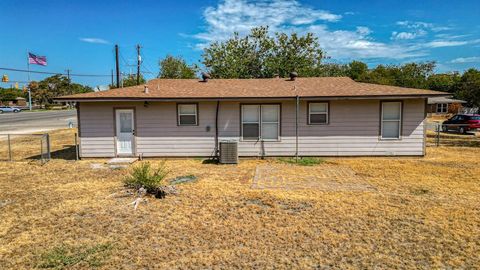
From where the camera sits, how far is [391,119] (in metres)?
12.3

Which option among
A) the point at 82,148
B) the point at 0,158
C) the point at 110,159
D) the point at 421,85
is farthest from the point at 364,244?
Answer: the point at 421,85

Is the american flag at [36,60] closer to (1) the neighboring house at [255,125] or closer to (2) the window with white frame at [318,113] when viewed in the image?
(1) the neighboring house at [255,125]

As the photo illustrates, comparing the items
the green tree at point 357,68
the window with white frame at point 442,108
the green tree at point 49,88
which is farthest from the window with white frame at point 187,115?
the green tree at point 49,88

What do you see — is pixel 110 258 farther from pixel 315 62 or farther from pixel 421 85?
pixel 421 85

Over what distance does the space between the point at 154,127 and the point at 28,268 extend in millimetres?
8557

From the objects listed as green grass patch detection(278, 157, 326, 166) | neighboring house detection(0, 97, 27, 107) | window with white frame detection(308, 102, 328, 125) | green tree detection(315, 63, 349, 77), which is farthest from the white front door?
neighboring house detection(0, 97, 27, 107)

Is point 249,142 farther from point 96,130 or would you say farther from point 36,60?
point 36,60

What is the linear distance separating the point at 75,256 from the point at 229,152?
7517 millimetres

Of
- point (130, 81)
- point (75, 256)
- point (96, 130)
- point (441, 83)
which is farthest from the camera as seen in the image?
point (441, 83)

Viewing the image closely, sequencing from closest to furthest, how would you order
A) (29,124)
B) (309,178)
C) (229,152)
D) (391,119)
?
(309,178)
(229,152)
(391,119)
(29,124)

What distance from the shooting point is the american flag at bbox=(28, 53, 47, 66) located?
1986 inches

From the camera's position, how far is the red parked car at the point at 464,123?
874 inches

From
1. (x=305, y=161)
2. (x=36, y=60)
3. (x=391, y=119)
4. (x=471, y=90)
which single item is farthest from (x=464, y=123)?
(x=36, y=60)

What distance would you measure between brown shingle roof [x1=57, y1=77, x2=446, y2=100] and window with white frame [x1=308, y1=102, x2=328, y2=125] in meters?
0.51
